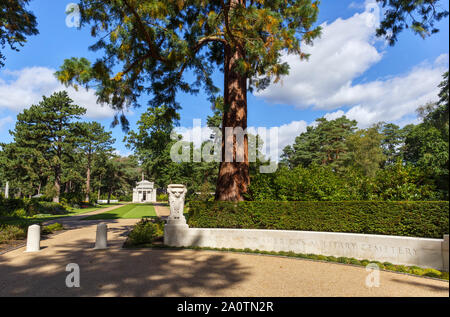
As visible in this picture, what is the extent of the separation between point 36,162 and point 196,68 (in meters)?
37.2

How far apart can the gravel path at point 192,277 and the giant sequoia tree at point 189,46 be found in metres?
3.73

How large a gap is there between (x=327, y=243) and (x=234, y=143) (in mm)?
4961

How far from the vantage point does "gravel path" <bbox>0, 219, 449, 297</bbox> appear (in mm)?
4480

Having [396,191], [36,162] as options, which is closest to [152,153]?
[36,162]

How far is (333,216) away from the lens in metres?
7.33

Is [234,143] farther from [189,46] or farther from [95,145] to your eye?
[95,145]

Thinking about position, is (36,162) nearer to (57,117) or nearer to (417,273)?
(57,117)

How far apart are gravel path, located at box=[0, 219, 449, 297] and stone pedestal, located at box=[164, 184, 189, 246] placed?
1.07 m

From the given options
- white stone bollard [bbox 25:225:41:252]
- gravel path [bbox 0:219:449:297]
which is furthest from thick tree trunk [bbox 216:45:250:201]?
white stone bollard [bbox 25:225:41:252]

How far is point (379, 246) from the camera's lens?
634 centimetres

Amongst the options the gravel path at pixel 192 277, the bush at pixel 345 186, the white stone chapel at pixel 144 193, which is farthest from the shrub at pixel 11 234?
the white stone chapel at pixel 144 193

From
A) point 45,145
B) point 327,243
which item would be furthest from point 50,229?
point 45,145

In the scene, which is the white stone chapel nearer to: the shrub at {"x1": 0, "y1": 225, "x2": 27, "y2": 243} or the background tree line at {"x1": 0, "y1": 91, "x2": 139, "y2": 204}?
the background tree line at {"x1": 0, "y1": 91, "x2": 139, "y2": 204}

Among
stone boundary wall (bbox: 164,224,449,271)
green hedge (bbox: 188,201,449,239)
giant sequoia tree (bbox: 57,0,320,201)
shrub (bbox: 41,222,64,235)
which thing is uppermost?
giant sequoia tree (bbox: 57,0,320,201)
